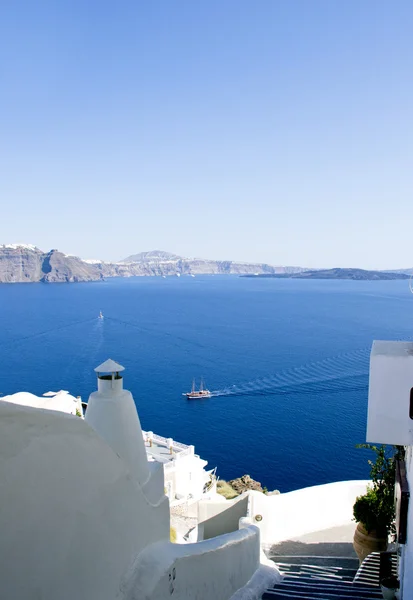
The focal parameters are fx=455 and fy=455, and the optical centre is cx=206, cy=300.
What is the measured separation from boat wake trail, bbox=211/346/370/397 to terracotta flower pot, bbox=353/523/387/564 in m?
29.4

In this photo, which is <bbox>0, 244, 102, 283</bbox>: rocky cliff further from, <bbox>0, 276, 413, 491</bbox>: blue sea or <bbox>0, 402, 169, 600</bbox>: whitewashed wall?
<bbox>0, 402, 169, 600</bbox>: whitewashed wall

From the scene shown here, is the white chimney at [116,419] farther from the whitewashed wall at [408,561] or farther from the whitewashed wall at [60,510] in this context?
the whitewashed wall at [408,561]

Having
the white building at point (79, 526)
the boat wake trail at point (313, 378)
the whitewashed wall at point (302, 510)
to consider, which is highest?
the white building at point (79, 526)

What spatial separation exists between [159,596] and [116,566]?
54cm

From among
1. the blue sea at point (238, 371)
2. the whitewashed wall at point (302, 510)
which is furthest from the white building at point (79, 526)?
the blue sea at point (238, 371)

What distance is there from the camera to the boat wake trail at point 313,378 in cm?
3719

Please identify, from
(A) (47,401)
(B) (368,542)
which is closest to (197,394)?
(A) (47,401)

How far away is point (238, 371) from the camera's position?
42.3m

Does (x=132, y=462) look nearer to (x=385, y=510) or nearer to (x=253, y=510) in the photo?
(x=385, y=510)

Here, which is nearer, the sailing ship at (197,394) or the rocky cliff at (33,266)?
the sailing ship at (197,394)

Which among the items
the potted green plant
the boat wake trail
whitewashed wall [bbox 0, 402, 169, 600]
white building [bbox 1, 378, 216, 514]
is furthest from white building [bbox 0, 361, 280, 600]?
the boat wake trail

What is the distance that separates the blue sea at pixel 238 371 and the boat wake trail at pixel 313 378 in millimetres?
94

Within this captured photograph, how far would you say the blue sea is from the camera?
2758cm

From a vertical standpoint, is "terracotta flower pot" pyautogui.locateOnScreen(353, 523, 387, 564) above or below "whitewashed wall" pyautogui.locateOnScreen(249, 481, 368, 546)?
above
